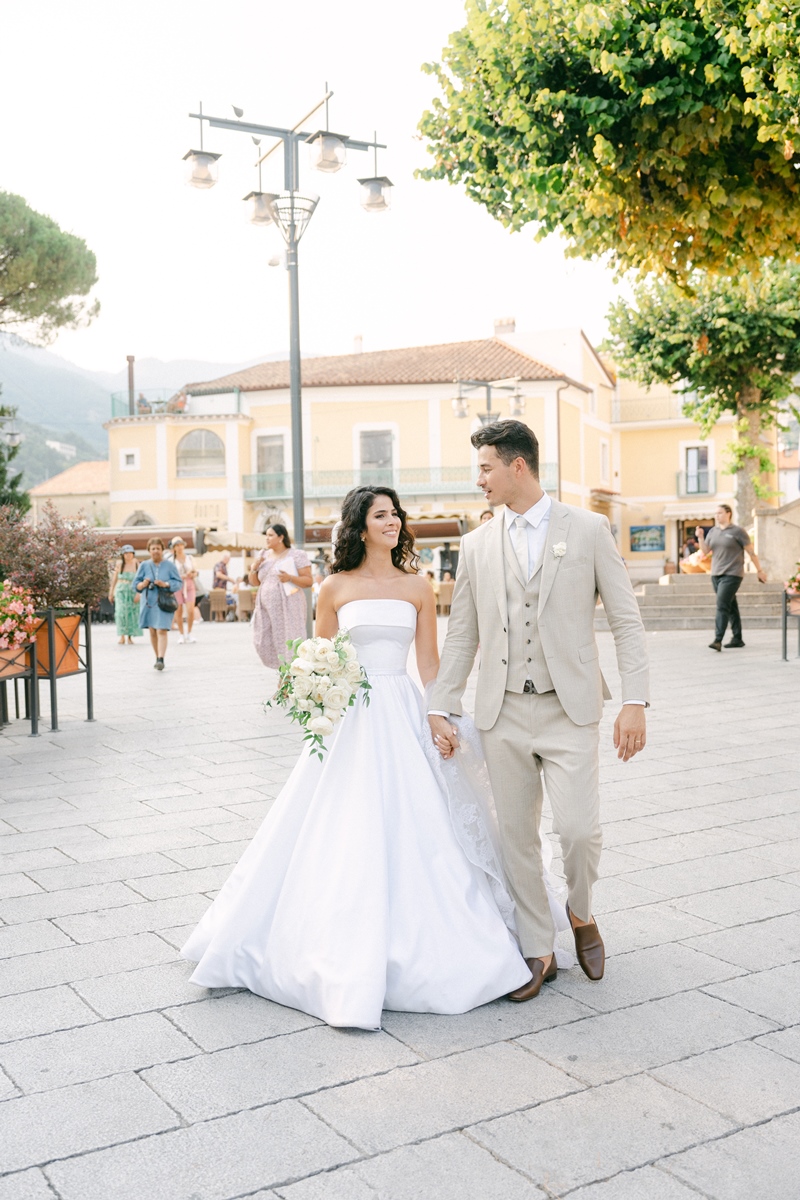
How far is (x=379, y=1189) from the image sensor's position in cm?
231

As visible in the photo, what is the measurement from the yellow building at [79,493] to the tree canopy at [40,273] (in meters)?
22.9

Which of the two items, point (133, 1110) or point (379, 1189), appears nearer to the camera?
point (379, 1189)

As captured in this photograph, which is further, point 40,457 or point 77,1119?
point 40,457

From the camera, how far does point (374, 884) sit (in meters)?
3.35

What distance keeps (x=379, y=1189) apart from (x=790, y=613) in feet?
36.9

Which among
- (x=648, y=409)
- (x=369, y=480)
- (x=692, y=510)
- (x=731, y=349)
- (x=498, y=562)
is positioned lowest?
(x=498, y=562)

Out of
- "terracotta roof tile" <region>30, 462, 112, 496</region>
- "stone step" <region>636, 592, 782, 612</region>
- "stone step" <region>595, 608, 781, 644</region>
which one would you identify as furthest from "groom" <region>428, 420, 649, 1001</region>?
"terracotta roof tile" <region>30, 462, 112, 496</region>

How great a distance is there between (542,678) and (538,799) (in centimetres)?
41

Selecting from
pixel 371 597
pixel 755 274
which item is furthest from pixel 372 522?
pixel 755 274

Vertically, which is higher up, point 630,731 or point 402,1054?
point 630,731

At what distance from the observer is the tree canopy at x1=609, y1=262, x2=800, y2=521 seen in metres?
19.5

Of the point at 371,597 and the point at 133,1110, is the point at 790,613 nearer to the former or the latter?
the point at 371,597

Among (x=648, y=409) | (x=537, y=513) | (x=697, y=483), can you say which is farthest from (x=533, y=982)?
(x=648, y=409)

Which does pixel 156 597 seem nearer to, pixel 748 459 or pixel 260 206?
pixel 260 206
